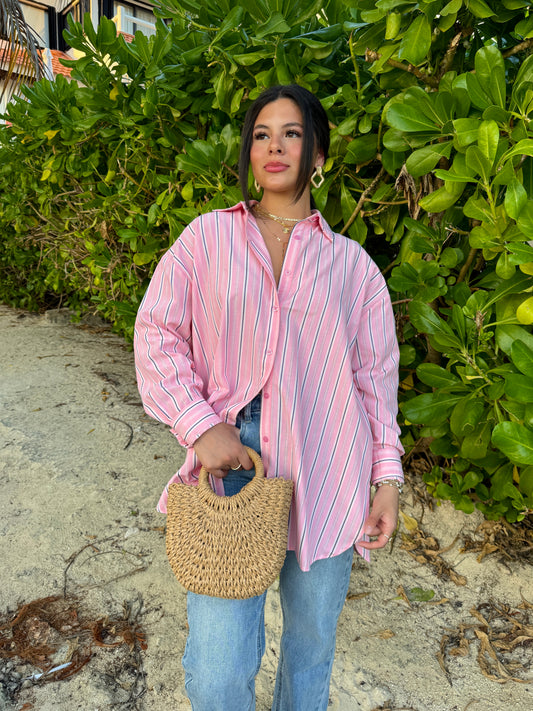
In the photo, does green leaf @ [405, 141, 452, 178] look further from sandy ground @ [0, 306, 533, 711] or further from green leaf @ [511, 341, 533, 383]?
sandy ground @ [0, 306, 533, 711]

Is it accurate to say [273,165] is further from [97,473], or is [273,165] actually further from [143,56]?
[97,473]

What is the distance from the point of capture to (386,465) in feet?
4.67

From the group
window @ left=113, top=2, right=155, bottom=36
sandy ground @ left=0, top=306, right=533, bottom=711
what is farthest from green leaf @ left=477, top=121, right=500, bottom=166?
window @ left=113, top=2, right=155, bottom=36

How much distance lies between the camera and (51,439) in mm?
3236

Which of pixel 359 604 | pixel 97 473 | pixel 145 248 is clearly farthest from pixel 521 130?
pixel 97 473

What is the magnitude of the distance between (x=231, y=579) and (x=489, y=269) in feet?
4.44

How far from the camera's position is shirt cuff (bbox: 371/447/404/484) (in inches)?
55.7

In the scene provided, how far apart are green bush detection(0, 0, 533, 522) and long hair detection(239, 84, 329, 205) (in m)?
0.20

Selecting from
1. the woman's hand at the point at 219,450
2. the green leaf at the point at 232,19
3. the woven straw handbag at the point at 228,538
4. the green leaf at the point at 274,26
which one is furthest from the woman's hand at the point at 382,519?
the green leaf at the point at 232,19

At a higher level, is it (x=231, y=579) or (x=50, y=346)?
(x=231, y=579)

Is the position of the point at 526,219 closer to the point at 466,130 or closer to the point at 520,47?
the point at 466,130

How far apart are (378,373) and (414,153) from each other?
639 millimetres

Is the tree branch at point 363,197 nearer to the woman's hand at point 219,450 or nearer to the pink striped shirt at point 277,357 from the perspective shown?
the pink striped shirt at point 277,357

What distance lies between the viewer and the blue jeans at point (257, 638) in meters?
1.17
